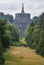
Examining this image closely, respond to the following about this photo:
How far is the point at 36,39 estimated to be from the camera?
327 feet

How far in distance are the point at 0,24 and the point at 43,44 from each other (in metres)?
12.2

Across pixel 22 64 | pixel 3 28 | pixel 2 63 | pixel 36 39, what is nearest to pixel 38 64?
pixel 22 64

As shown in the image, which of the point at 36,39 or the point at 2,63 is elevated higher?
the point at 2,63

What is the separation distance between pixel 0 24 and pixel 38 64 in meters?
28.3

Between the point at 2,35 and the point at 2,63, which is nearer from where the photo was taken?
the point at 2,63

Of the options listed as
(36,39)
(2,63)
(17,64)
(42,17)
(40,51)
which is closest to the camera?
(2,63)

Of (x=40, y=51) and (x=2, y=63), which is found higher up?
(x=2, y=63)

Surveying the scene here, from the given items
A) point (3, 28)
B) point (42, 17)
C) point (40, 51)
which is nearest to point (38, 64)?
point (40, 51)

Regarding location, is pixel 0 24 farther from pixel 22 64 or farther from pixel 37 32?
pixel 22 64

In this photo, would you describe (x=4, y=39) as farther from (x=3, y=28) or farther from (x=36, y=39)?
(x=36, y=39)

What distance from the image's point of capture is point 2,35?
278 feet

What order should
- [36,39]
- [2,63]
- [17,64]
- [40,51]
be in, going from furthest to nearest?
[36,39] < [40,51] < [17,64] < [2,63]

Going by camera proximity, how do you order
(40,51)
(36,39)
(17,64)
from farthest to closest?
1. (36,39)
2. (40,51)
3. (17,64)

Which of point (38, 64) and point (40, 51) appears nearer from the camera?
point (38, 64)
